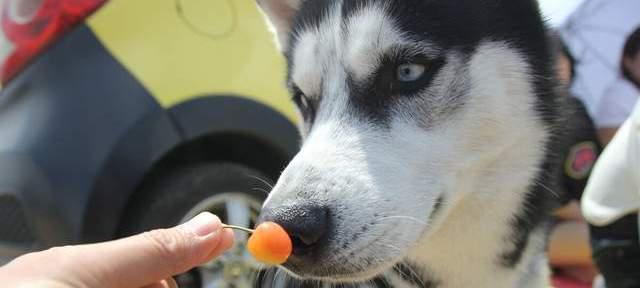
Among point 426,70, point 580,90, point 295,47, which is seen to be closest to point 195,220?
point 426,70

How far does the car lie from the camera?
2.31m

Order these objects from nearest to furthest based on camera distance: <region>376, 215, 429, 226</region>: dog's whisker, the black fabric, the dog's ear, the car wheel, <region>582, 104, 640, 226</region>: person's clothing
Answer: <region>376, 215, 429, 226</region>: dog's whisker → <region>582, 104, 640, 226</region>: person's clothing → the black fabric → the dog's ear → the car wheel

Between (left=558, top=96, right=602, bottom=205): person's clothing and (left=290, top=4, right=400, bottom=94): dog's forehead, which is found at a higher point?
(left=290, top=4, right=400, bottom=94): dog's forehead

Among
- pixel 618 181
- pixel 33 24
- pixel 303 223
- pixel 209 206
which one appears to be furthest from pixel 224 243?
pixel 33 24

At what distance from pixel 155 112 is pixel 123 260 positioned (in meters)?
1.47

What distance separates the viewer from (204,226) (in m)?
1.19

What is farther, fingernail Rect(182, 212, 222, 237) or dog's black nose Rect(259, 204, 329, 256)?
dog's black nose Rect(259, 204, 329, 256)

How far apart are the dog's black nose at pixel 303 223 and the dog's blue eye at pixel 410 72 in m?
0.47

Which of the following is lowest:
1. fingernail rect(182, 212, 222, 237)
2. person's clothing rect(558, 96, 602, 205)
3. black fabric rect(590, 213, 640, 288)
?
person's clothing rect(558, 96, 602, 205)

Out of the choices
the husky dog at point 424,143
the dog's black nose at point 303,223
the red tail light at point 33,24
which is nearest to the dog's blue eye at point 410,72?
the husky dog at point 424,143

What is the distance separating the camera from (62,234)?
2.31 m

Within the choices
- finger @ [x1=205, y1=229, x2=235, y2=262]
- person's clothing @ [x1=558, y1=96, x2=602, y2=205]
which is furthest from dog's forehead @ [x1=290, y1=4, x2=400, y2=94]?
person's clothing @ [x1=558, y1=96, x2=602, y2=205]

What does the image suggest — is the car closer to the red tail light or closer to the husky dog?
the red tail light

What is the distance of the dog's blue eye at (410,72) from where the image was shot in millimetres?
1682
